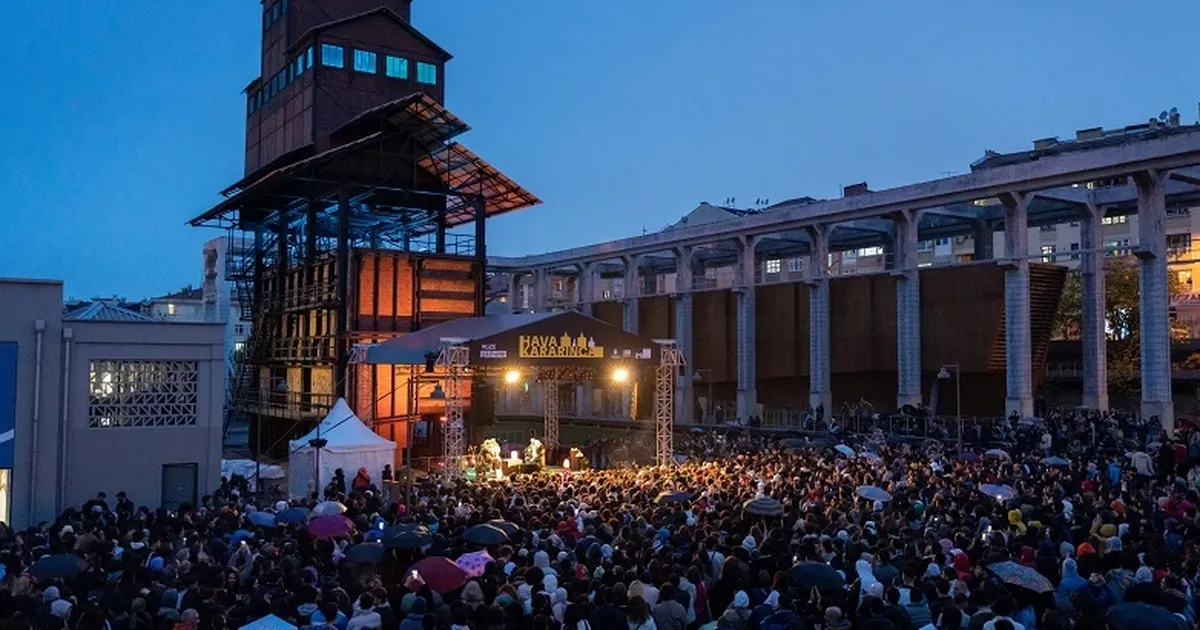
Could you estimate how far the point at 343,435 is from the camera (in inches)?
984

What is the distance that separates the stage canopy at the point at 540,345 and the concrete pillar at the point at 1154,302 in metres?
17.3

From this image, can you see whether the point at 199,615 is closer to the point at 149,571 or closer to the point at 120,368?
the point at 149,571

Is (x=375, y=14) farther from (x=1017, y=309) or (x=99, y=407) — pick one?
(x=1017, y=309)

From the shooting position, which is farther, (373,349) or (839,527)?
(373,349)

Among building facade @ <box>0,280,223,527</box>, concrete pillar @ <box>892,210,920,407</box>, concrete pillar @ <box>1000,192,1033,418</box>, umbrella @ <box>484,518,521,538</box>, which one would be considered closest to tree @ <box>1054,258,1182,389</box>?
concrete pillar @ <box>892,210,920,407</box>

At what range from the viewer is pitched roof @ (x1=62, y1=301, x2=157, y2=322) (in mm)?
23453

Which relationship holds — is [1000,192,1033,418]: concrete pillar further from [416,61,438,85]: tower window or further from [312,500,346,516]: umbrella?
[312,500,346,516]: umbrella

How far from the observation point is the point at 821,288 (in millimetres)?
43219

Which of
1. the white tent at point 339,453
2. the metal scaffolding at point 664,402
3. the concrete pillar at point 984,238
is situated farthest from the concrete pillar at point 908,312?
the white tent at point 339,453

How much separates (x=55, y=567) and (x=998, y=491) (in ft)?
48.2

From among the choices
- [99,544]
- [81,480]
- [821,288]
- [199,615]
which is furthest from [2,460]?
[821,288]

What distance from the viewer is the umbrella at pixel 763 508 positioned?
47.1ft

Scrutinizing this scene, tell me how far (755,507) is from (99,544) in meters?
9.45

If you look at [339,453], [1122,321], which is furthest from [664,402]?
[1122,321]
